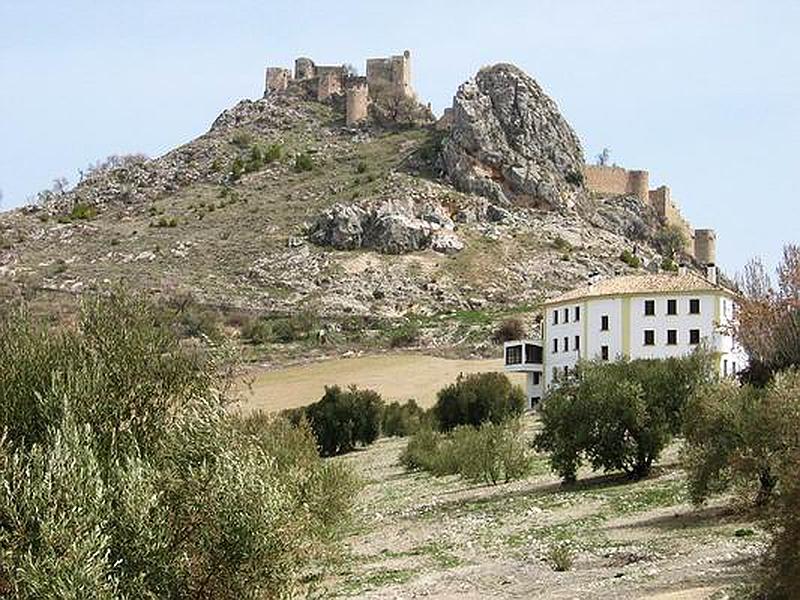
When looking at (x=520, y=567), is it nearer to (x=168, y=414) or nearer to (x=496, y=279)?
(x=168, y=414)

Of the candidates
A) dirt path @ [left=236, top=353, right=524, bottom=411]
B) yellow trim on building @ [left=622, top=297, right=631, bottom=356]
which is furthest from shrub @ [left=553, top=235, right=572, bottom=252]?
yellow trim on building @ [left=622, top=297, right=631, bottom=356]

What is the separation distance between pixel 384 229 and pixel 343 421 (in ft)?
128


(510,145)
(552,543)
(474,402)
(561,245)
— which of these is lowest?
(552,543)

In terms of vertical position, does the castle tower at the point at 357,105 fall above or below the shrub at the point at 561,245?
above

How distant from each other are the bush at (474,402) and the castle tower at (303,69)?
8041cm

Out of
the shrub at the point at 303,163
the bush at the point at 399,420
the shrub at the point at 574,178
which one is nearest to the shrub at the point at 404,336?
the bush at the point at 399,420

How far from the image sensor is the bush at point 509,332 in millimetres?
81438

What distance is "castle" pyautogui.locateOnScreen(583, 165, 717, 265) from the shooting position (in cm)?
12031

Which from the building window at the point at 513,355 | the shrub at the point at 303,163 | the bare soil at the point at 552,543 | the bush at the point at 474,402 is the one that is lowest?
the bare soil at the point at 552,543

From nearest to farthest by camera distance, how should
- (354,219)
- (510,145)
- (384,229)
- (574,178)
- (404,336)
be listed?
1. (404,336)
2. (384,229)
3. (354,219)
4. (510,145)
5. (574,178)

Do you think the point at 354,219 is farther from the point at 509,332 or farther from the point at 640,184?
the point at 640,184

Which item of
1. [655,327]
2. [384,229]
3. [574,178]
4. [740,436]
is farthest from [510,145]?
[740,436]

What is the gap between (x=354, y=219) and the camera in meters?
97.6

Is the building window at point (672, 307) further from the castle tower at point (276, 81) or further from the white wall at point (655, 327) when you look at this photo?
the castle tower at point (276, 81)
